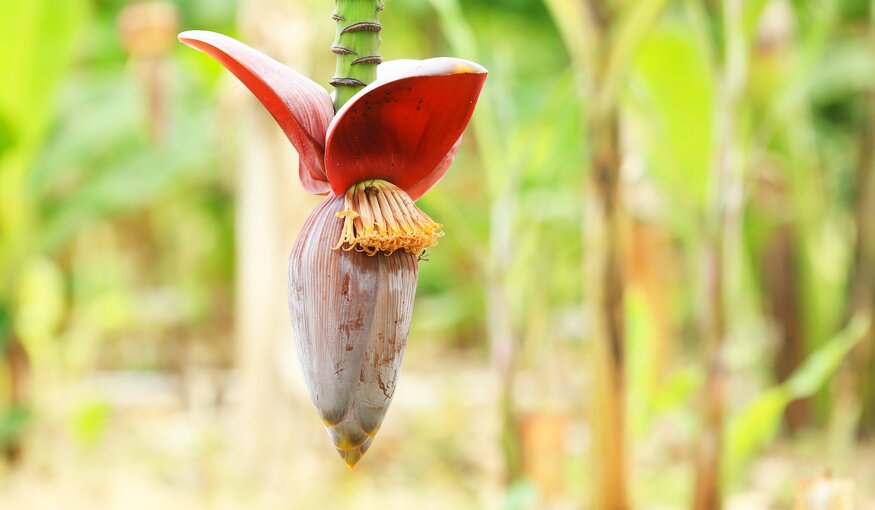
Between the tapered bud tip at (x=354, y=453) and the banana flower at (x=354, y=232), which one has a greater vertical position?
the banana flower at (x=354, y=232)

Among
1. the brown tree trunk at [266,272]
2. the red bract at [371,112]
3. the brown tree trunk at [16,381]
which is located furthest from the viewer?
the brown tree trunk at [16,381]

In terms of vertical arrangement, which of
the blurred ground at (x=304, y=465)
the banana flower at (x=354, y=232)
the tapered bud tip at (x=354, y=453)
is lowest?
the blurred ground at (x=304, y=465)

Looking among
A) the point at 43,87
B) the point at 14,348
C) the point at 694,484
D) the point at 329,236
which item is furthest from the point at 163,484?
the point at 329,236

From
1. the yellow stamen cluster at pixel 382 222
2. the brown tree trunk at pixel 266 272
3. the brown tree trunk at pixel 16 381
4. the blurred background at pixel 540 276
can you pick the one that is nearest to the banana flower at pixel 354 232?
the yellow stamen cluster at pixel 382 222

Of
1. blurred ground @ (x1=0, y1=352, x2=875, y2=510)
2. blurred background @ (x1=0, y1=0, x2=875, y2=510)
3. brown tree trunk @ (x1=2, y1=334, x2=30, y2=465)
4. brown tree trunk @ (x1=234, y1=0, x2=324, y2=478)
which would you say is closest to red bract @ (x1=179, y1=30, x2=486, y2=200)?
blurred background @ (x1=0, y1=0, x2=875, y2=510)

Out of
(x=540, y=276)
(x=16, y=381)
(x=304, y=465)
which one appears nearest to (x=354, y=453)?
(x=540, y=276)

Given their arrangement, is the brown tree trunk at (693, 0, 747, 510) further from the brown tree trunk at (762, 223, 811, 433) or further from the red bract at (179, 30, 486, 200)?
the brown tree trunk at (762, 223, 811, 433)

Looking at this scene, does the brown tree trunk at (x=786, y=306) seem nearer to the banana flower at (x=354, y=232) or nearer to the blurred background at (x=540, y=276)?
the blurred background at (x=540, y=276)

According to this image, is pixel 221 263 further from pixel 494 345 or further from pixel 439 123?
pixel 439 123
